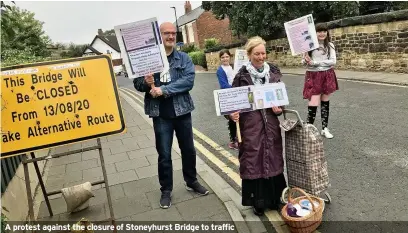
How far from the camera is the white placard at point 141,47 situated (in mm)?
3432

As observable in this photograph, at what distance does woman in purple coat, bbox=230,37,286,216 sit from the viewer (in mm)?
3664

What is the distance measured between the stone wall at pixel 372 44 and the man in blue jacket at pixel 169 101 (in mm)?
9886

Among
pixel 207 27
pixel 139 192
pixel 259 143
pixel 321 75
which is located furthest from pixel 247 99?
pixel 207 27

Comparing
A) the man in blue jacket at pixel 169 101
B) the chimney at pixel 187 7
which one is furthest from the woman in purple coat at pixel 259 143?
the chimney at pixel 187 7

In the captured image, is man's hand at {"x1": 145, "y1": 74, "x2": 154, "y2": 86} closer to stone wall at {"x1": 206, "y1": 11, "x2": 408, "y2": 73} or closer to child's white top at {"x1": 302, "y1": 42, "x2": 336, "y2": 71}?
child's white top at {"x1": 302, "y1": 42, "x2": 336, "y2": 71}

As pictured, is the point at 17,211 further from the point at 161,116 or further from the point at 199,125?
the point at 199,125

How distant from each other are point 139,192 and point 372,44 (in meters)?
11.1

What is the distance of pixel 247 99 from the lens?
3625mm

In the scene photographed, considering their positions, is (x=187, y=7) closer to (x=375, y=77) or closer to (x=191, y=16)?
(x=191, y=16)

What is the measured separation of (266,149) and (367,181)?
5.11ft

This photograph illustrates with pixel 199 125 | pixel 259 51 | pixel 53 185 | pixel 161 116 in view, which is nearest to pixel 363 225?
pixel 259 51

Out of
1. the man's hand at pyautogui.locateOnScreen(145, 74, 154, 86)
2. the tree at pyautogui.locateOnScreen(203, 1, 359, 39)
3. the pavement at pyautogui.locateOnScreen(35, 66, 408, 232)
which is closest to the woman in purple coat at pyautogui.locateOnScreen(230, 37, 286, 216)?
the pavement at pyautogui.locateOnScreen(35, 66, 408, 232)

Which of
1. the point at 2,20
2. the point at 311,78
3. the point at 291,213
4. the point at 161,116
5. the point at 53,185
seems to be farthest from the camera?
the point at 311,78

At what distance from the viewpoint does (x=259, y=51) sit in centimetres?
363
